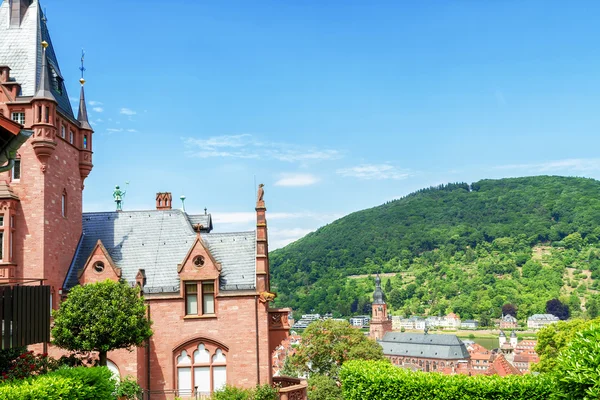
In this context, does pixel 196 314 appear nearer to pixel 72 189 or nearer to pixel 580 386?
pixel 72 189

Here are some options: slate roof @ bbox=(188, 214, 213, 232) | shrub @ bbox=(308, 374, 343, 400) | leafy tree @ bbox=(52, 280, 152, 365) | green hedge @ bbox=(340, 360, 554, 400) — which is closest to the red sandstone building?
slate roof @ bbox=(188, 214, 213, 232)

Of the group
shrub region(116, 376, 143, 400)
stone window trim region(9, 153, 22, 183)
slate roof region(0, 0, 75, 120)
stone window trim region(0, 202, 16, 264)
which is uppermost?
slate roof region(0, 0, 75, 120)

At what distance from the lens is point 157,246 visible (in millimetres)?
34125

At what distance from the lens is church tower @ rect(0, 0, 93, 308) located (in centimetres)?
2952

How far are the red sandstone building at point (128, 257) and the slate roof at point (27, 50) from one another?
60 mm

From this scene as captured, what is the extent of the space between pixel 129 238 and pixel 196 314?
256 inches

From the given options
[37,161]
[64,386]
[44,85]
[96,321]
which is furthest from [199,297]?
[64,386]

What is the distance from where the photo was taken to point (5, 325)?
60.4 feet

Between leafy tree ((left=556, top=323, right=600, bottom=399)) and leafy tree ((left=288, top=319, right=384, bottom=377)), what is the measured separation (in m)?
37.0

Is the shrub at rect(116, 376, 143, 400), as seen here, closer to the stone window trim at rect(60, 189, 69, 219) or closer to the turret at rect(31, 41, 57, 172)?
the stone window trim at rect(60, 189, 69, 219)

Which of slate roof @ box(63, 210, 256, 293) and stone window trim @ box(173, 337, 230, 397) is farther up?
slate roof @ box(63, 210, 256, 293)

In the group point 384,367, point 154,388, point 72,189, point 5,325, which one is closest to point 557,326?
point 384,367

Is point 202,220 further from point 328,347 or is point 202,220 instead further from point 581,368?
point 581,368

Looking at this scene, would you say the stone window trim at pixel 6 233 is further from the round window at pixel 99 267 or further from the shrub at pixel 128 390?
the shrub at pixel 128 390
